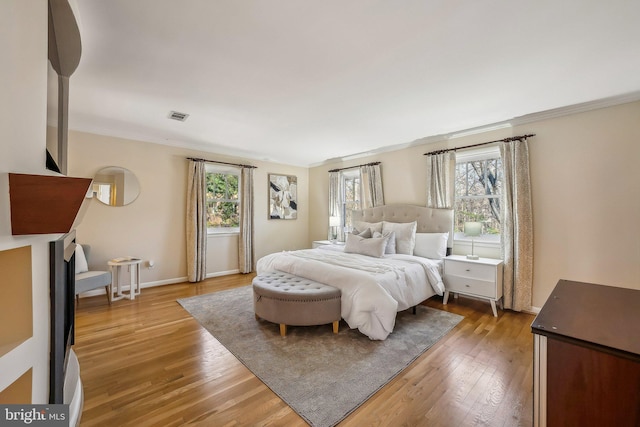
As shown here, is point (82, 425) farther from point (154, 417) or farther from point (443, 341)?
point (443, 341)

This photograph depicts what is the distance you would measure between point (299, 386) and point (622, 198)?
3.72m

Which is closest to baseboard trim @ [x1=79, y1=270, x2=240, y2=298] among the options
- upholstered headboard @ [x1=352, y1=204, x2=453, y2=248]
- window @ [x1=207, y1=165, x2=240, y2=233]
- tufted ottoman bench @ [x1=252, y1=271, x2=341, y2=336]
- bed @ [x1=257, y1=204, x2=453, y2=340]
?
window @ [x1=207, y1=165, x2=240, y2=233]

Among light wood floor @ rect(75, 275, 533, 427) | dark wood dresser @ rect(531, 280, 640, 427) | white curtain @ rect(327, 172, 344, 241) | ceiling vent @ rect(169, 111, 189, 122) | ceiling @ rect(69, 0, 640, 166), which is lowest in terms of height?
light wood floor @ rect(75, 275, 533, 427)

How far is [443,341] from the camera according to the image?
2.54 metres

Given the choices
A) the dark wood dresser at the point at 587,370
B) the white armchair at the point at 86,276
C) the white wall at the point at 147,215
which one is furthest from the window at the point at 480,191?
the white armchair at the point at 86,276

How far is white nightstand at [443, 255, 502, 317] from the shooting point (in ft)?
10.2

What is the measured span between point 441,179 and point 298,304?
2.96 metres

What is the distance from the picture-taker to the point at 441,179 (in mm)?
3998

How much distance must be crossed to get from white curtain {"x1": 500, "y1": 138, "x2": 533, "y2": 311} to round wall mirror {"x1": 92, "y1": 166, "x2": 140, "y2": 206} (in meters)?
5.46

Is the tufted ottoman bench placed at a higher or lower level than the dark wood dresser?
lower

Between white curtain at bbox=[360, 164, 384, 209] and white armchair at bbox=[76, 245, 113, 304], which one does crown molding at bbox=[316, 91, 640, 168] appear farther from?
white armchair at bbox=[76, 245, 113, 304]

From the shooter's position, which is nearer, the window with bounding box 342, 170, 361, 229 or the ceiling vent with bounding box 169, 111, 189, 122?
the ceiling vent with bounding box 169, 111, 189, 122

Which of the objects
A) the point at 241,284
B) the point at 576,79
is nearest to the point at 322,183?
the point at 241,284

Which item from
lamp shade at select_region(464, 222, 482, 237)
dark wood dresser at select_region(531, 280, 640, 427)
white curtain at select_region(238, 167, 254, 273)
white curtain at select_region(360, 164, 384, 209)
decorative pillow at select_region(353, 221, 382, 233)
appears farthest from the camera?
white curtain at select_region(238, 167, 254, 273)
